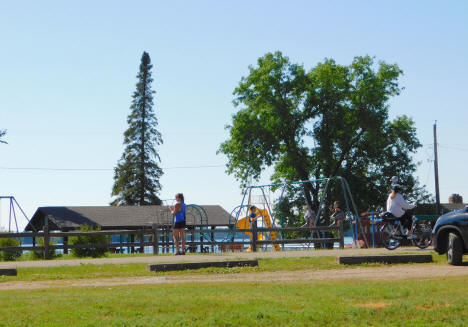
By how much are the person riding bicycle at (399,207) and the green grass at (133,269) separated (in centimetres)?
165

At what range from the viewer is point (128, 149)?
81500 millimetres

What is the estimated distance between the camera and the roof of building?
66000mm

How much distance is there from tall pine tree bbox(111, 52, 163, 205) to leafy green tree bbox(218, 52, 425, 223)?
80.2 feet

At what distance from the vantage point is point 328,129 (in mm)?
56094

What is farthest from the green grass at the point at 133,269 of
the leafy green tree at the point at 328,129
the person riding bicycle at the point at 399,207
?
the leafy green tree at the point at 328,129

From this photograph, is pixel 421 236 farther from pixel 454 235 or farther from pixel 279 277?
pixel 279 277

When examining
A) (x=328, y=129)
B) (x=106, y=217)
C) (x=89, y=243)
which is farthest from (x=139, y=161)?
(x=89, y=243)

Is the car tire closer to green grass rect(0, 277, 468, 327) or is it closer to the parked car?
the parked car

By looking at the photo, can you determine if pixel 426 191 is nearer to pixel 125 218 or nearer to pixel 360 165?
pixel 360 165

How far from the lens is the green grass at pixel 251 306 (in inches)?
309

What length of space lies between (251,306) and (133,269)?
26.1 feet

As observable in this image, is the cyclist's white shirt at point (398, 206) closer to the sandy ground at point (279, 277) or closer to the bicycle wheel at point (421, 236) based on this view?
the bicycle wheel at point (421, 236)

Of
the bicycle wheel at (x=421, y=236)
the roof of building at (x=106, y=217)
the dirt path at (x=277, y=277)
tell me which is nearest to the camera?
the dirt path at (x=277, y=277)

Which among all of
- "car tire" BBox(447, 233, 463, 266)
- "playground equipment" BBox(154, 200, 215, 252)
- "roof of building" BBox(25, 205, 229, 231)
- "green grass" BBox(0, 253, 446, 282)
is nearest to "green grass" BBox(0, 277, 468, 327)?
"green grass" BBox(0, 253, 446, 282)
